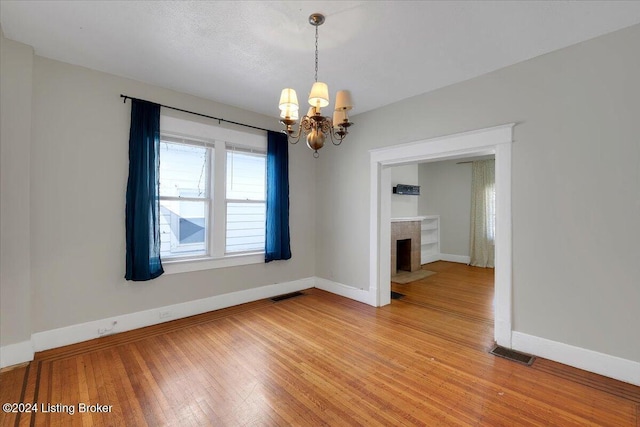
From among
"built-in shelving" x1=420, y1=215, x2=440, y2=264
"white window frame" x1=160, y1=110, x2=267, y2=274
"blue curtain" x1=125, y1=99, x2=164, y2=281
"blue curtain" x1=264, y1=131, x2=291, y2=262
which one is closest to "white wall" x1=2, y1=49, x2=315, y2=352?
"blue curtain" x1=125, y1=99, x2=164, y2=281

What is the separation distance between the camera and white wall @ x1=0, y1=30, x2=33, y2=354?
246 cm

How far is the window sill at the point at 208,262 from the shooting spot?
3531mm

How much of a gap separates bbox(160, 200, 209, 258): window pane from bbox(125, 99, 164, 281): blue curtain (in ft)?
0.62

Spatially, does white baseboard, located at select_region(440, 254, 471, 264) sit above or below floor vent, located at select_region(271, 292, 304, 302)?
above

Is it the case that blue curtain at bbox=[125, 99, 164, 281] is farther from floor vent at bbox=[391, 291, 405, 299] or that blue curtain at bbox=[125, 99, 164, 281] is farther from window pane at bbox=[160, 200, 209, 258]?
floor vent at bbox=[391, 291, 405, 299]

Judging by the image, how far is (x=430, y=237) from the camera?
777 centimetres

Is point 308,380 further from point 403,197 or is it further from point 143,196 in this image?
point 403,197

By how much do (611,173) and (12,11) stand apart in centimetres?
501

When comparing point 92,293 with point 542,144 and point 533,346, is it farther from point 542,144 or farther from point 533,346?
point 542,144

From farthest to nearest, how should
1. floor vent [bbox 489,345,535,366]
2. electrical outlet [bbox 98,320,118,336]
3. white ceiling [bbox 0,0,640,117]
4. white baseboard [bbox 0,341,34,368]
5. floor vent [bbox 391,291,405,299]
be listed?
floor vent [bbox 391,291,405,299], electrical outlet [bbox 98,320,118,336], floor vent [bbox 489,345,535,366], white baseboard [bbox 0,341,34,368], white ceiling [bbox 0,0,640,117]

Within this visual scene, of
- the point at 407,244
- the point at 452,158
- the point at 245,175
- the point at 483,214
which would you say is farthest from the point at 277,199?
the point at 483,214

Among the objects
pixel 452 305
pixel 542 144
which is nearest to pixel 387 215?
pixel 452 305

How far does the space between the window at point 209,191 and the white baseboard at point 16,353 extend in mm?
1367

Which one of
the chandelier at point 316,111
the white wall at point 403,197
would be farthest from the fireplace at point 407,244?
the chandelier at point 316,111
